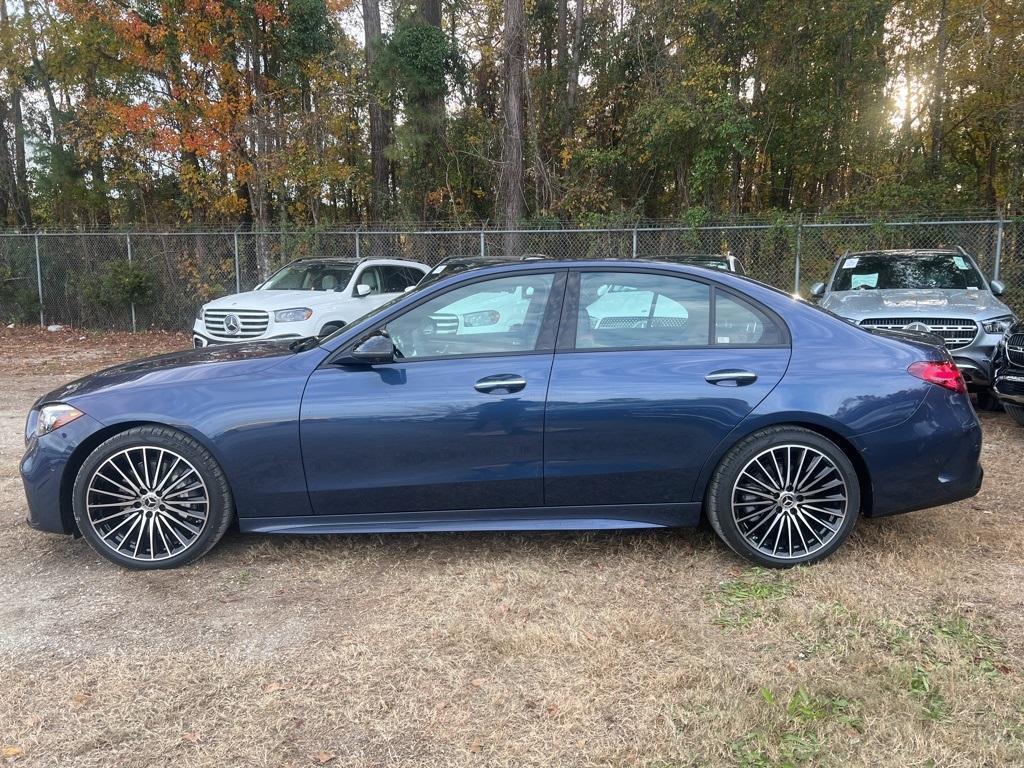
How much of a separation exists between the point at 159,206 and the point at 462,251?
9816 mm

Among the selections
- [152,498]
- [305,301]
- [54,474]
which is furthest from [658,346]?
[305,301]

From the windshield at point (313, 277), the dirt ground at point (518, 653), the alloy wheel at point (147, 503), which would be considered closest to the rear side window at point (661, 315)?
the dirt ground at point (518, 653)

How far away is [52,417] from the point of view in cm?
385

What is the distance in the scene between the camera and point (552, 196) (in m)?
17.3

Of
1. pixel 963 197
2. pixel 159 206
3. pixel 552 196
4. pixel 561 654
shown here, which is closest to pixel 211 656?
pixel 561 654

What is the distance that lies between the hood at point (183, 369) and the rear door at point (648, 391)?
4.99 feet

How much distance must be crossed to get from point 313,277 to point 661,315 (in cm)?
772

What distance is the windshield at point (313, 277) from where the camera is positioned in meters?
10.4

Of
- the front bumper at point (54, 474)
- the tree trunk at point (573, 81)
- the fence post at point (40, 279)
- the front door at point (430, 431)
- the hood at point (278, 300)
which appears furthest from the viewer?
the tree trunk at point (573, 81)

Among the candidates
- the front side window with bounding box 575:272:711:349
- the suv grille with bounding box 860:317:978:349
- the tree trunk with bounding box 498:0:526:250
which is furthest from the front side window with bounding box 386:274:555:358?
the tree trunk with bounding box 498:0:526:250

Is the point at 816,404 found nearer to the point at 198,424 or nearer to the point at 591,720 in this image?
the point at 591,720

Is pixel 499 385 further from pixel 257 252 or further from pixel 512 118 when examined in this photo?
pixel 512 118

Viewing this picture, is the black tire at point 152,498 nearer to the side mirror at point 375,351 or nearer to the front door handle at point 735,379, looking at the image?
the side mirror at point 375,351

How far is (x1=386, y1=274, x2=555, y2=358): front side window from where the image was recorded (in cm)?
386
